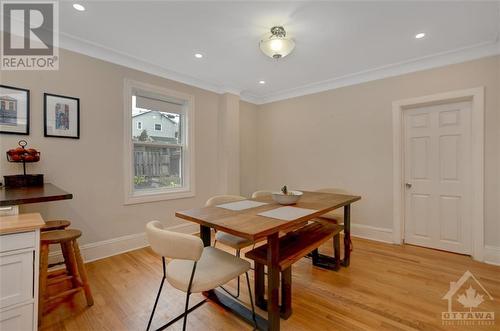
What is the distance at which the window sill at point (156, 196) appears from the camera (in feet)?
10.2

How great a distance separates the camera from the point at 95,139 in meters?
2.81

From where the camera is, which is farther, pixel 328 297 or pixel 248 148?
pixel 248 148

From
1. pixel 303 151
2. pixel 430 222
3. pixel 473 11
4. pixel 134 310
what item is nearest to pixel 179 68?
pixel 303 151

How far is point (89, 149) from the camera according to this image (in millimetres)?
2768

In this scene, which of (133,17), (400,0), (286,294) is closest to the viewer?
(286,294)

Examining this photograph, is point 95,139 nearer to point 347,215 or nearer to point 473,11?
point 347,215

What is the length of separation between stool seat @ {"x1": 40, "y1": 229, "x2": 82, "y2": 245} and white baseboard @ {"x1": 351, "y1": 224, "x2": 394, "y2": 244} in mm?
3658

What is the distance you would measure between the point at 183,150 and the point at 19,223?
2489 millimetres

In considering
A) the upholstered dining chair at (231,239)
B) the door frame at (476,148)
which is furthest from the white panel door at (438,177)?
the upholstered dining chair at (231,239)

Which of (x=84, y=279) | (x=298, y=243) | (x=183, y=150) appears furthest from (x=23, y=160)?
(x=298, y=243)

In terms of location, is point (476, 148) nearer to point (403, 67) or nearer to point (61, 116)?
point (403, 67)

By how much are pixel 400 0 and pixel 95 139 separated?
138 inches

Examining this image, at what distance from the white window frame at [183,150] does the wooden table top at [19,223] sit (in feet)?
5.03

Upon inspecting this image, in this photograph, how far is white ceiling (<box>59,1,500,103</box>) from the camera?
207 cm
